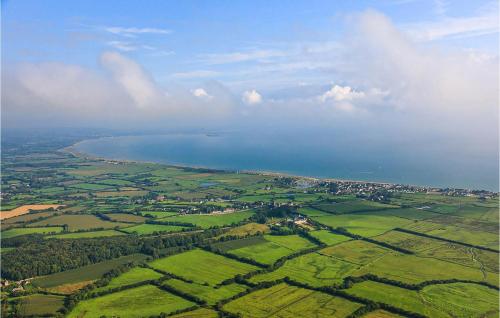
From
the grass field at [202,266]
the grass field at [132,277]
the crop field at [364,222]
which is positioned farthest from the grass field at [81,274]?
the crop field at [364,222]

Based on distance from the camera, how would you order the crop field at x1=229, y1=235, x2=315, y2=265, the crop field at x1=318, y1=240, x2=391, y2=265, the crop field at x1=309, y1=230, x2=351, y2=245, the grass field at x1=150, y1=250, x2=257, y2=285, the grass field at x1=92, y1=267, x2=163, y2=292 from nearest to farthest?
the grass field at x1=92, y1=267, x2=163, y2=292 → the grass field at x1=150, y1=250, x2=257, y2=285 → the crop field at x1=318, y1=240, x2=391, y2=265 → the crop field at x1=229, y1=235, x2=315, y2=265 → the crop field at x1=309, y1=230, x2=351, y2=245

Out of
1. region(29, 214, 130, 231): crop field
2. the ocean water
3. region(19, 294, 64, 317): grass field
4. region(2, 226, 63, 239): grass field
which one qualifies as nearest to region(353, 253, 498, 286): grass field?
region(19, 294, 64, 317): grass field

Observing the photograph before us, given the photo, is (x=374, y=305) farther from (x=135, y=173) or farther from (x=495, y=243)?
(x=135, y=173)

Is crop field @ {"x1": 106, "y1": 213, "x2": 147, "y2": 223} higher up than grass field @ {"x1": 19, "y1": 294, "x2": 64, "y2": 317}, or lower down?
higher up

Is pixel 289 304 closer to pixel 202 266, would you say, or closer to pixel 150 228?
pixel 202 266

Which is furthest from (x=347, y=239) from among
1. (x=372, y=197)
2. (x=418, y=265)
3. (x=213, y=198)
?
(x=213, y=198)

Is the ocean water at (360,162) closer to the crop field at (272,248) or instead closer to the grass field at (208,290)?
the crop field at (272,248)

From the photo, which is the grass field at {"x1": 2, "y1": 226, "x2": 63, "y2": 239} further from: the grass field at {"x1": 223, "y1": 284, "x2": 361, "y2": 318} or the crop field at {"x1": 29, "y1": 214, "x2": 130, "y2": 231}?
the grass field at {"x1": 223, "y1": 284, "x2": 361, "y2": 318}
